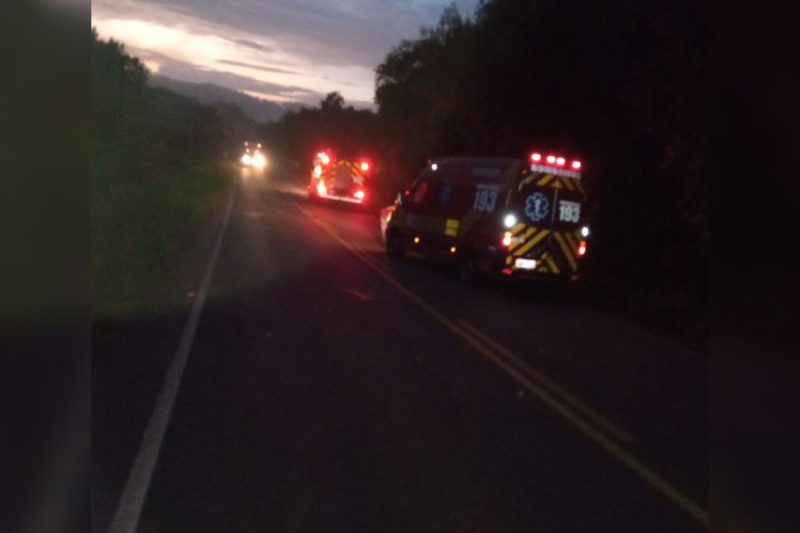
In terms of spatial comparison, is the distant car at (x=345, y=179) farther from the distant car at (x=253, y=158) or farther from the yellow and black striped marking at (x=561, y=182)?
the distant car at (x=253, y=158)

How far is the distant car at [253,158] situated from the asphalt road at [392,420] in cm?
9613

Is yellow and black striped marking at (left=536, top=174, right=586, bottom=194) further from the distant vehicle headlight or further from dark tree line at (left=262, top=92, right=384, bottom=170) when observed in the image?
the distant vehicle headlight

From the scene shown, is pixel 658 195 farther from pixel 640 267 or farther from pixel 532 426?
pixel 532 426

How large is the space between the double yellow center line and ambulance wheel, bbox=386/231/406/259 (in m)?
7.76

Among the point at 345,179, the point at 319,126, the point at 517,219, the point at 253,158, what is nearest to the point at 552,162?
the point at 517,219

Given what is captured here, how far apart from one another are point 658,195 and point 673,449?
1724cm

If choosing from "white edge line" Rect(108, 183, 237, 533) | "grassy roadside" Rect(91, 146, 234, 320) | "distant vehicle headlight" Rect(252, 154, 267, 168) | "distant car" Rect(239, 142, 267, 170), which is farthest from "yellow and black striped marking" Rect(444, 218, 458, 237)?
"distant vehicle headlight" Rect(252, 154, 267, 168)

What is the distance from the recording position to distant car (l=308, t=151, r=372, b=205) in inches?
1932

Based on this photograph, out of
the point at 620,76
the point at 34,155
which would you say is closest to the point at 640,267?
the point at 620,76

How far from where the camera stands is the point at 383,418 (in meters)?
9.93

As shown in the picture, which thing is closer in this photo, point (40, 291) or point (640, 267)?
point (40, 291)

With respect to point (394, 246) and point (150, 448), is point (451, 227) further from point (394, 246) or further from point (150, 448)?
point (150, 448)

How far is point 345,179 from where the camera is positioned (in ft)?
162

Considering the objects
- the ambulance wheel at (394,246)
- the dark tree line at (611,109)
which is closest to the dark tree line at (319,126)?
the dark tree line at (611,109)
